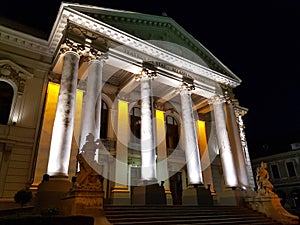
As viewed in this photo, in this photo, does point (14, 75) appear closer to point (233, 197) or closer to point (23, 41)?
point (23, 41)

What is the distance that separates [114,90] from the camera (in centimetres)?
1816

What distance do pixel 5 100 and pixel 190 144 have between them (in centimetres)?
1170

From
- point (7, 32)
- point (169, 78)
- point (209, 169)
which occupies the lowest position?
point (209, 169)

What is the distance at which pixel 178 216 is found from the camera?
31.6ft

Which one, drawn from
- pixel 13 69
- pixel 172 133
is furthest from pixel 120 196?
pixel 13 69

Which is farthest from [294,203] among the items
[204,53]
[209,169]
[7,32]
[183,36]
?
[7,32]

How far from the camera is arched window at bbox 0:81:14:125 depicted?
1275 centimetres

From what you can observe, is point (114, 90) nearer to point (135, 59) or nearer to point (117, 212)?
point (135, 59)

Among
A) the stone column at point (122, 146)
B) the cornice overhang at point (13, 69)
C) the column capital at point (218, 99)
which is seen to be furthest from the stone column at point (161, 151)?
the cornice overhang at point (13, 69)

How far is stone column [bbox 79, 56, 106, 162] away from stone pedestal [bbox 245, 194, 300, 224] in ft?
31.5

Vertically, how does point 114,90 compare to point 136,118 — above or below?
above

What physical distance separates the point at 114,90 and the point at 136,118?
312cm

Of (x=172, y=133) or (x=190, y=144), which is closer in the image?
(x=190, y=144)

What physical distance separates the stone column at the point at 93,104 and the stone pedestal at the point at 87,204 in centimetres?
321
